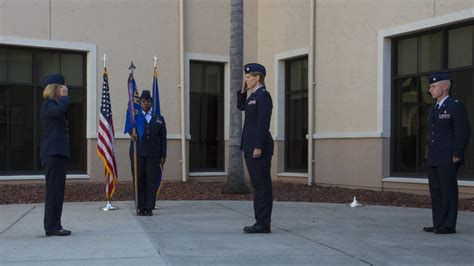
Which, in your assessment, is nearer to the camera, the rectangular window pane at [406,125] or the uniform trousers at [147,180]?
the uniform trousers at [147,180]

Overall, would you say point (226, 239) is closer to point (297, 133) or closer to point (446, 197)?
point (446, 197)

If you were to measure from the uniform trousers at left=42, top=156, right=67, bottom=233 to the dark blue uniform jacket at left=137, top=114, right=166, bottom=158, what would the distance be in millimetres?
1992

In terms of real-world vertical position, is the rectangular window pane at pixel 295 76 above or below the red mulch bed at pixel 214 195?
above

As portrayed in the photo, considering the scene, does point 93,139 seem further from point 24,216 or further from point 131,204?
point 24,216

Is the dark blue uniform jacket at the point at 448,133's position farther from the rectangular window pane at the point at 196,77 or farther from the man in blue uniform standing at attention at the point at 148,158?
the rectangular window pane at the point at 196,77

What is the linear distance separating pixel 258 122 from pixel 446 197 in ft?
8.91

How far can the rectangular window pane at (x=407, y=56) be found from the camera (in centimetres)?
1251

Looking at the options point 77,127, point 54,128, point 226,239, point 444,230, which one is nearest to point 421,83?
point 444,230

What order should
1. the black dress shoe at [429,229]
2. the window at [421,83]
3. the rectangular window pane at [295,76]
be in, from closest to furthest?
the black dress shoe at [429,229] → the window at [421,83] → the rectangular window pane at [295,76]

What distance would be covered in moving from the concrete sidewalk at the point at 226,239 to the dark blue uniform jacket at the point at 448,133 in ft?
3.48

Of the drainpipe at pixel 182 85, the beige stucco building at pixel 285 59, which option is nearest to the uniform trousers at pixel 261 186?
the beige stucco building at pixel 285 59

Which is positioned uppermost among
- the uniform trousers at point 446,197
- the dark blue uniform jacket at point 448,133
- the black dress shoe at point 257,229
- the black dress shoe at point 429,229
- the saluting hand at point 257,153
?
the dark blue uniform jacket at point 448,133

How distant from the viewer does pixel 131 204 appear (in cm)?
1031

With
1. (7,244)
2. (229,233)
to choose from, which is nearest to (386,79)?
(229,233)
